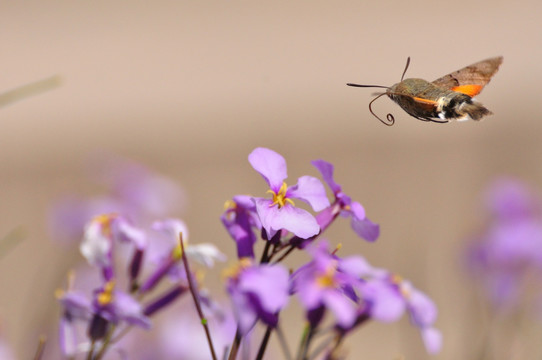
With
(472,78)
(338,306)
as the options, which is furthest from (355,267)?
(472,78)

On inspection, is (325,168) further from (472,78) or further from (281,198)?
(472,78)

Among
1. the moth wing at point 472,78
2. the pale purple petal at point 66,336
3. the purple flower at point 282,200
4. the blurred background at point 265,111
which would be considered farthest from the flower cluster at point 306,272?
the blurred background at point 265,111

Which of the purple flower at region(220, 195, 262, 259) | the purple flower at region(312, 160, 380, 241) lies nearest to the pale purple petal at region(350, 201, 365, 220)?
the purple flower at region(312, 160, 380, 241)

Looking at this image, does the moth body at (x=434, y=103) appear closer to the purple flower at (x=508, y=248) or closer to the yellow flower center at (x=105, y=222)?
the yellow flower center at (x=105, y=222)

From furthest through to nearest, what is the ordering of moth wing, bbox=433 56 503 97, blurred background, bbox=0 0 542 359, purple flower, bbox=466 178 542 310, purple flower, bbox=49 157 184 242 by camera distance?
1. blurred background, bbox=0 0 542 359
2. purple flower, bbox=466 178 542 310
3. purple flower, bbox=49 157 184 242
4. moth wing, bbox=433 56 503 97

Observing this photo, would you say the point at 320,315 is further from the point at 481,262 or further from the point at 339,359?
the point at 481,262

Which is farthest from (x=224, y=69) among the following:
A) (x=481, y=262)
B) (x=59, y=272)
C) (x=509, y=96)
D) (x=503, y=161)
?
(x=59, y=272)

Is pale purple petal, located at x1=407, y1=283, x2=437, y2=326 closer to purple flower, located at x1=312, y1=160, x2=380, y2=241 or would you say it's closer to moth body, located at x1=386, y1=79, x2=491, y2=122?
purple flower, located at x1=312, y1=160, x2=380, y2=241
